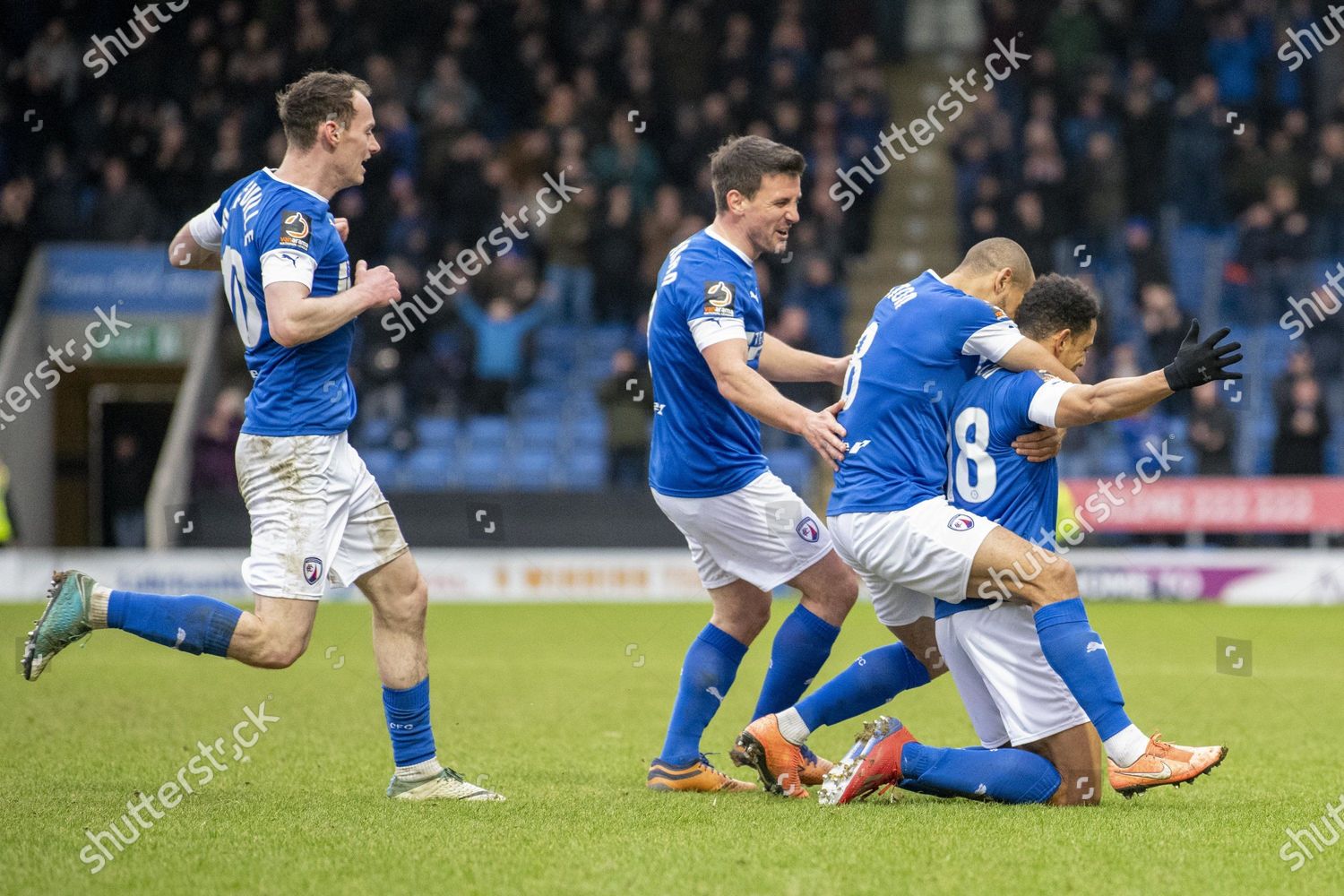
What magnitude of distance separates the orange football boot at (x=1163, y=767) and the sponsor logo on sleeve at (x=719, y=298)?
2.04 meters

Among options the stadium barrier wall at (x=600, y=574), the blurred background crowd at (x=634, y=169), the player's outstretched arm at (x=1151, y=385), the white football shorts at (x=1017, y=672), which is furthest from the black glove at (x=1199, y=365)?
the blurred background crowd at (x=634, y=169)

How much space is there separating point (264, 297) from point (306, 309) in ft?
0.81

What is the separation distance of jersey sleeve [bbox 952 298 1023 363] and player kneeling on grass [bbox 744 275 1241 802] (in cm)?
12

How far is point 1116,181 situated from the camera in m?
18.6

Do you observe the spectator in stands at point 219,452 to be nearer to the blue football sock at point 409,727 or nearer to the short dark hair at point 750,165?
the blue football sock at point 409,727

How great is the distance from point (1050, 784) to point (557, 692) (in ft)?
14.2

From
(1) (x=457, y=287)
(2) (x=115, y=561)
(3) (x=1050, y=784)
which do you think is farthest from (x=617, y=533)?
(3) (x=1050, y=784)

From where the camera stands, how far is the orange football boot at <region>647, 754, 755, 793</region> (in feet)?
20.1

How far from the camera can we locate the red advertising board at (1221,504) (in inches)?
640

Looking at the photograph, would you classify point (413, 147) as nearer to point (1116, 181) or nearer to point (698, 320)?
point (1116, 181)

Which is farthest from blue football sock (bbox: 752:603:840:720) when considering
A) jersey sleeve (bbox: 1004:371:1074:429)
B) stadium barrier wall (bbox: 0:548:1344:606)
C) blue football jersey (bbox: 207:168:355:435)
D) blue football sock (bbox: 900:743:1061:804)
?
stadium barrier wall (bbox: 0:548:1344:606)

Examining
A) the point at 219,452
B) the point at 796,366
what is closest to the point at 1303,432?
the point at 219,452

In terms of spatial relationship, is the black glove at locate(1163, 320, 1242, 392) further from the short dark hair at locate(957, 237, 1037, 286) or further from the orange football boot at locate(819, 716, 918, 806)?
the orange football boot at locate(819, 716, 918, 806)

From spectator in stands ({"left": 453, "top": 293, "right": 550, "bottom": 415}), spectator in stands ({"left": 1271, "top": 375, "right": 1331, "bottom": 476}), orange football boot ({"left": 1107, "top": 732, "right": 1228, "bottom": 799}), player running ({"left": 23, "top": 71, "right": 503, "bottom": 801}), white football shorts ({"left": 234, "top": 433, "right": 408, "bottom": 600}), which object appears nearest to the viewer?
orange football boot ({"left": 1107, "top": 732, "right": 1228, "bottom": 799})
